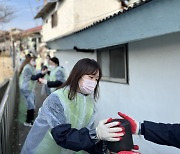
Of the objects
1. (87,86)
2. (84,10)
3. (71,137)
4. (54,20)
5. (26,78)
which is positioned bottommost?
(71,137)

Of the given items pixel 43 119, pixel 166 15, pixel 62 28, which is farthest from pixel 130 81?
pixel 62 28

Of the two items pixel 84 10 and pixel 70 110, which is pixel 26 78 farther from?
pixel 84 10

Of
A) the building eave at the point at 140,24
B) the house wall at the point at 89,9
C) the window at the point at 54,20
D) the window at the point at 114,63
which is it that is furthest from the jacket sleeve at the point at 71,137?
the window at the point at 54,20

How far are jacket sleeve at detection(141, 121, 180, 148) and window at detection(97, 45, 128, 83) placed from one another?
9.53ft

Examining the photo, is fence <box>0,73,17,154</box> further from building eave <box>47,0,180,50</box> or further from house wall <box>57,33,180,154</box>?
house wall <box>57,33,180,154</box>

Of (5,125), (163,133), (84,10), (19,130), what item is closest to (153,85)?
(163,133)

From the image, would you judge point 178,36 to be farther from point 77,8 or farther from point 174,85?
point 77,8

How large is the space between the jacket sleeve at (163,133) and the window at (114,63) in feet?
9.53

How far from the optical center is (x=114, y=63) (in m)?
5.57

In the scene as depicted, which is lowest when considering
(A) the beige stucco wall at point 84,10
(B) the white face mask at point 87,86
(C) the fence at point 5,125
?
(C) the fence at point 5,125

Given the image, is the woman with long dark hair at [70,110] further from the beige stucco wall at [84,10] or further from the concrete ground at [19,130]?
the beige stucco wall at [84,10]

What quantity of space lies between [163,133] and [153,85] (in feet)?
6.49

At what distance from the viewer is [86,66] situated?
7.20ft

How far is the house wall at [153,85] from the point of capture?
3.36m
